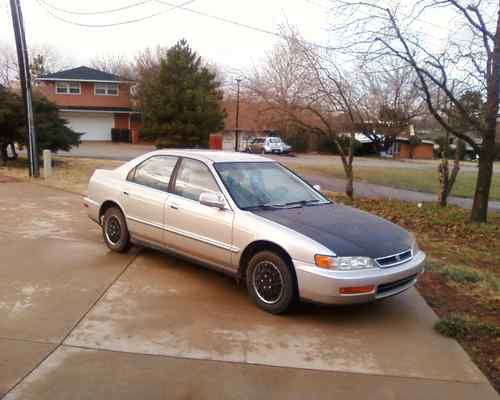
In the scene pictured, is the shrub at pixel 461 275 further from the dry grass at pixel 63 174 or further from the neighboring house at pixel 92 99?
the neighboring house at pixel 92 99

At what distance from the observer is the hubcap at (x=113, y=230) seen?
245 inches

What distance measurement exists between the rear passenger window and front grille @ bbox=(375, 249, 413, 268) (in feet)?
8.65

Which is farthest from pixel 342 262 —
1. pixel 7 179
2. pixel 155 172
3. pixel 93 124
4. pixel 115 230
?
pixel 93 124

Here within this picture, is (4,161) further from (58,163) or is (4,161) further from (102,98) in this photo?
(102,98)

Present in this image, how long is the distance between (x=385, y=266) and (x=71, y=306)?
9.48ft

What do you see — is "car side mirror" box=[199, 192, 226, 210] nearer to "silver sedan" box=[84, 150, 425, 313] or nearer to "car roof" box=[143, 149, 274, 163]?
"silver sedan" box=[84, 150, 425, 313]

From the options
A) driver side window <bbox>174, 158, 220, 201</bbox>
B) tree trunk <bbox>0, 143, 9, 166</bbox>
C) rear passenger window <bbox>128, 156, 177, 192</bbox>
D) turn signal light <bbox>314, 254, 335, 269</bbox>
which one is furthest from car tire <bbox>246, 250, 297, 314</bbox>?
tree trunk <bbox>0, 143, 9, 166</bbox>

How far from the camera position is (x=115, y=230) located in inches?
248

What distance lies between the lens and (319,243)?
4.21m

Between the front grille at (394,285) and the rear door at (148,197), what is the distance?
254 centimetres

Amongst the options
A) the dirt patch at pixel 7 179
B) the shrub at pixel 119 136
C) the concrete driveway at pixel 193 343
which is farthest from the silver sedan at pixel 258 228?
the shrub at pixel 119 136

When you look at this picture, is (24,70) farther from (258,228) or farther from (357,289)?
(357,289)

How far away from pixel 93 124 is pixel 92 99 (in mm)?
2329

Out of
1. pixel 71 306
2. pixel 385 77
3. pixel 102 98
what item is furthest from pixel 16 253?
pixel 102 98
